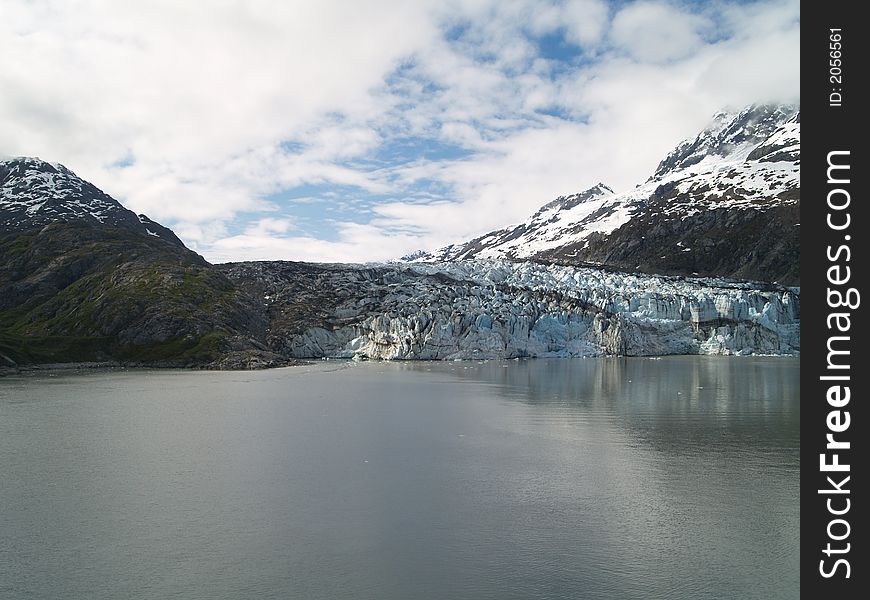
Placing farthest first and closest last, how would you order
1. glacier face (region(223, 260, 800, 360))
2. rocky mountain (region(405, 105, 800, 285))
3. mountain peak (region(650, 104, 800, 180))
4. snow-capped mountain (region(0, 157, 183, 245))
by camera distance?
→ 1. mountain peak (region(650, 104, 800, 180))
2. rocky mountain (region(405, 105, 800, 285))
3. snow-capped mountain (region(0, 157, 183, 245))
4. glacier face (region(223, 260, 800, 360))

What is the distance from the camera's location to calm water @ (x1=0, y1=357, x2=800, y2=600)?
32.1 ft

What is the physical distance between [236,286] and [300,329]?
12.2m

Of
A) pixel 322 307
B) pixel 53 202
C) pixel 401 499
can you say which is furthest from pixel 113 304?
pixel 401 499

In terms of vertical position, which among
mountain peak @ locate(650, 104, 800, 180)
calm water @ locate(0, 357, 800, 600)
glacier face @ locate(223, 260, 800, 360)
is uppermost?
mountain peak @ locate(650, 104, 800, 180)

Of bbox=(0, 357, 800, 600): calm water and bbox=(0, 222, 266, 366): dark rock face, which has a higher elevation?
bbox=(0, 222, 266, 366): dark rock face

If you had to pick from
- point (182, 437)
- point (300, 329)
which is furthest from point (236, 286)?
point (182, 437)

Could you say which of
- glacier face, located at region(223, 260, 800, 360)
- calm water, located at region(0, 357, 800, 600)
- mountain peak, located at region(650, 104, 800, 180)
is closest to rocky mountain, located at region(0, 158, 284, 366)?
glacier face, located at region(223, 260, 800, 360)

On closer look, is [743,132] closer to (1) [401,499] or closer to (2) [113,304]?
(2) [113,304]

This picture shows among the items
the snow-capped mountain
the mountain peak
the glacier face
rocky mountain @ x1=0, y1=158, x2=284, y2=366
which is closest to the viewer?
rocky mountain @ x1=0, y1=158, x2=284, y2=366

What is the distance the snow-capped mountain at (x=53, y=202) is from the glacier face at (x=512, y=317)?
27.9m

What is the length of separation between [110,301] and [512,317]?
3448 cm

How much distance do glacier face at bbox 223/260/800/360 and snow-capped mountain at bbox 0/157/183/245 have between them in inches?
1098
